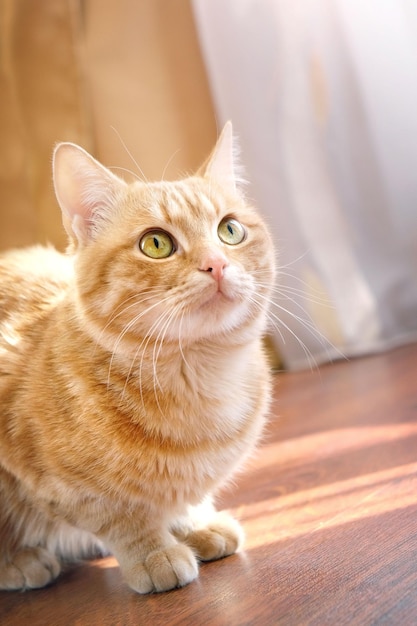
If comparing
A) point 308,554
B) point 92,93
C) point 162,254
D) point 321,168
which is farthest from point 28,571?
point 92,93

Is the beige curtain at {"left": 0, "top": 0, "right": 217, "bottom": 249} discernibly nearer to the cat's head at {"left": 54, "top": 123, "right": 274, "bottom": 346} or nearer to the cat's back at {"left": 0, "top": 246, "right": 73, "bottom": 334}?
the cat's back at {"left": 0, "top": 246, "right": 73, "bottom": 334}

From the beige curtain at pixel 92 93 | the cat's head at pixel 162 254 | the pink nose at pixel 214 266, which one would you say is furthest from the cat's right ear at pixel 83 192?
the beige curtain at pixel 92 93

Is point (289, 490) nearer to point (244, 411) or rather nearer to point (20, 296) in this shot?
point (244, 411)

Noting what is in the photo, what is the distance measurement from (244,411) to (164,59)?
2.00m

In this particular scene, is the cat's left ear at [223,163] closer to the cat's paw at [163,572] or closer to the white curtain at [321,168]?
the cat's paw at [163,572]

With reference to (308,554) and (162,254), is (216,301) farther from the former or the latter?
(308,554)

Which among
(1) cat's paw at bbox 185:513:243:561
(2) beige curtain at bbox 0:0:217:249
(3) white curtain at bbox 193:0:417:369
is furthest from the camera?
(2) beige curtain at bbox 0:0:217:249

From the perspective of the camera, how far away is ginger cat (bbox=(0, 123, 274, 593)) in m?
1.18

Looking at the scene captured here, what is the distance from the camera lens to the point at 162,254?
4.01 ft

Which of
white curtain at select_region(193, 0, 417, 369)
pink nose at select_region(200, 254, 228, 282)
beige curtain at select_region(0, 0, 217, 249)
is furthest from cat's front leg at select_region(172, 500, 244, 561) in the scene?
beige curtain at select_region(0, 0, 217, 249)

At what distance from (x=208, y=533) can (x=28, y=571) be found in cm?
32

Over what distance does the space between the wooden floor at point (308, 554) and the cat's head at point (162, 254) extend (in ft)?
1.18

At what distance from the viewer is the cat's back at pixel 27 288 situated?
1426mm

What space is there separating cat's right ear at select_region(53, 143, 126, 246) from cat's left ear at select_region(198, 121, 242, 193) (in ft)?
0.66
